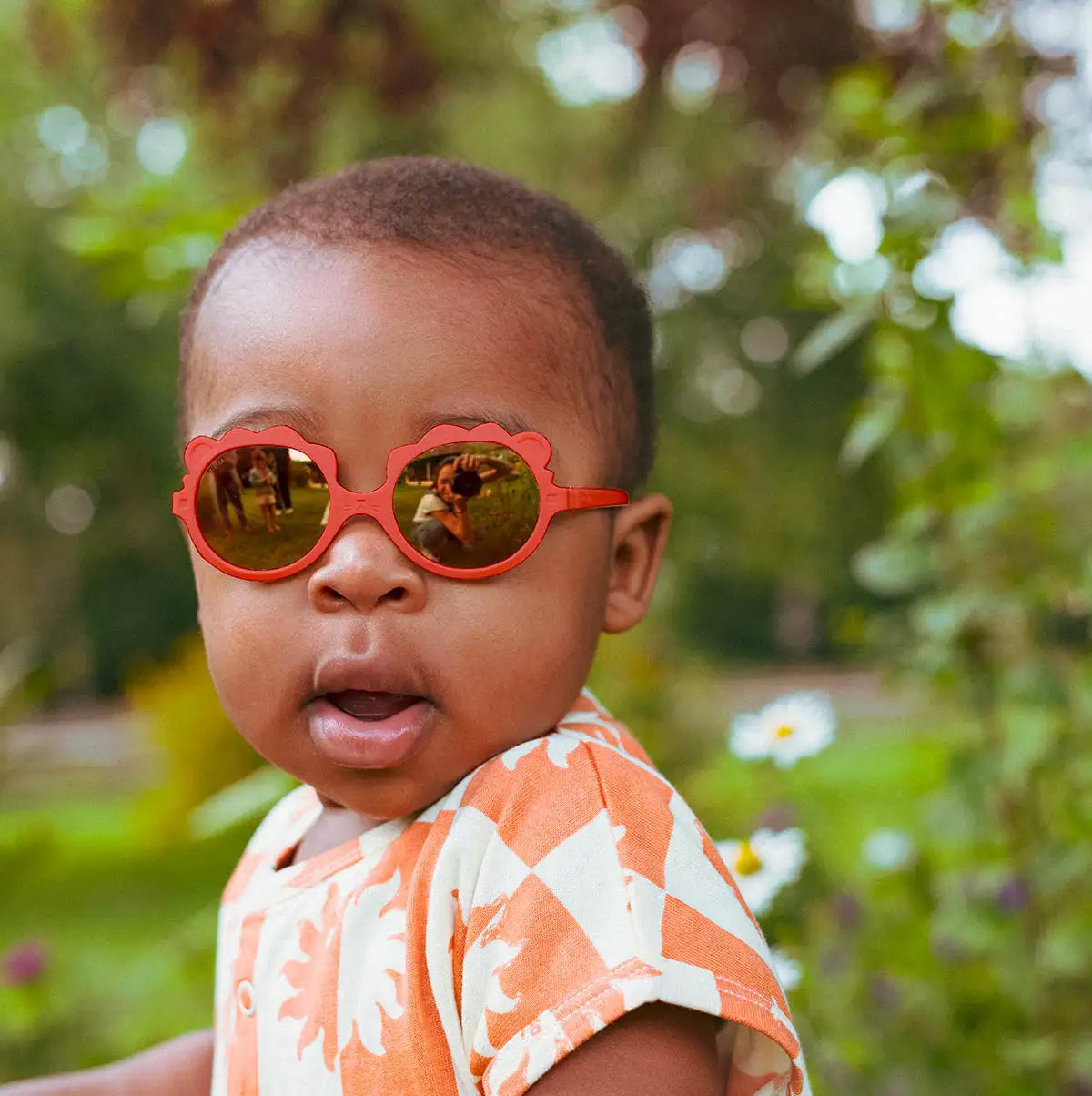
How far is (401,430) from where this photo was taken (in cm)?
119

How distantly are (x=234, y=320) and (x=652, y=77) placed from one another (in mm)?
6726

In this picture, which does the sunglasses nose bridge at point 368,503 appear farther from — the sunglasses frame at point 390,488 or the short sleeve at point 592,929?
the short sleeve at point 592,929

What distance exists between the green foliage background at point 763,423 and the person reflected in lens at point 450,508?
1.24 metres

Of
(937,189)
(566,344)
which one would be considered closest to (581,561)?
(566,344)

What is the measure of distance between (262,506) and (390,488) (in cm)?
14

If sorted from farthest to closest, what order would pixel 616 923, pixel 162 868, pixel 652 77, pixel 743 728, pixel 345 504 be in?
pixel 162 868, pixel 652 77, pixel 743 728, pixel 345 504, pixel 616 923

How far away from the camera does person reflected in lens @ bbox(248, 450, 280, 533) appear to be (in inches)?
47.9

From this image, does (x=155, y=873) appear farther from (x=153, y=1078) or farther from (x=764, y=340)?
(x=764, y=340)

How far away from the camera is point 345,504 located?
119cm

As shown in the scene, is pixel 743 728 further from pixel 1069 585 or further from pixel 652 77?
pixel 652 77

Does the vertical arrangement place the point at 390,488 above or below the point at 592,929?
above

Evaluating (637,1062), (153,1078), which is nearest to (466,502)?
(637,1062)

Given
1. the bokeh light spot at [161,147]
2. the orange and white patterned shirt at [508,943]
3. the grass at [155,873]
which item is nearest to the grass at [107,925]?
the grass at [155,873]

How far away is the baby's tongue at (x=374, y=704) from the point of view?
1.20 meters
